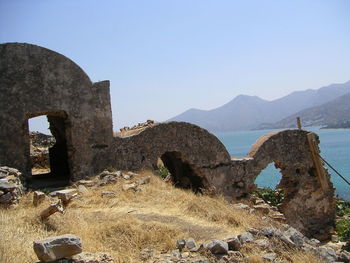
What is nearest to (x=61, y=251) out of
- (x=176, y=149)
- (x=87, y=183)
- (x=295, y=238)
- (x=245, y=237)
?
(x=245, y=237)

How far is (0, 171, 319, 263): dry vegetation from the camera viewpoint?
5.30m

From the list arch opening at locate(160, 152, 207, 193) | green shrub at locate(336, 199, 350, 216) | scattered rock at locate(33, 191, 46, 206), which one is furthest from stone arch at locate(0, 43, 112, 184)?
green shrub at locate(336, 199, 350, 216)

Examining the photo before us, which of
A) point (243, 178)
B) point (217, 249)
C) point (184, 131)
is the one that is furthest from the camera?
point (243, 178)

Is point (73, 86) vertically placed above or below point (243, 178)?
above

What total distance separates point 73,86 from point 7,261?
634 centimetres

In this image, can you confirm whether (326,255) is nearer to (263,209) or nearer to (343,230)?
(263,209)

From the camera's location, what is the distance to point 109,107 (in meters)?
10.8

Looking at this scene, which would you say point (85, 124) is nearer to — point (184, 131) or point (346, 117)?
point (184, 131)

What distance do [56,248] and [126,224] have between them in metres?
1.75

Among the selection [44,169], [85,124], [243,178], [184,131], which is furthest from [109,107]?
[44,169]

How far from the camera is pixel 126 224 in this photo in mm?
6176

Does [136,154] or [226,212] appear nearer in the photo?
[226,212]

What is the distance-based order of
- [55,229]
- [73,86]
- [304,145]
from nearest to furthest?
[55,229], [73,86], [304,145]

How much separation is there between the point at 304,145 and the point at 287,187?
1.52 metres
